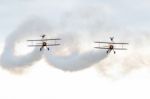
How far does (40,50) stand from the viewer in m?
168

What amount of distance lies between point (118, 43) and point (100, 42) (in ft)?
26.3

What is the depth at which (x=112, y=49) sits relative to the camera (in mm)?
173000

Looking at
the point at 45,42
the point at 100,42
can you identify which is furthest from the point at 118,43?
the point at 45,42

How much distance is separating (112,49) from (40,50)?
25397 mm

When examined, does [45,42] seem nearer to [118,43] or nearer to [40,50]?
[40,50]

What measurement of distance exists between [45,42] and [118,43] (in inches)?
1268

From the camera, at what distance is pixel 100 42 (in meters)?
187

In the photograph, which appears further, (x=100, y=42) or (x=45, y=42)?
(x=100, y=42)

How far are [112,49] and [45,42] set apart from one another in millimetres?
23674

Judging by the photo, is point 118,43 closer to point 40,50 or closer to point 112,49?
point 112,49

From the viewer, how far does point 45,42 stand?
568 feet

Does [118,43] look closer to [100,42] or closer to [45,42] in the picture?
[100,42]

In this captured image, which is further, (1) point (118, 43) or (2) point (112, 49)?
(1) point (118, 43)
